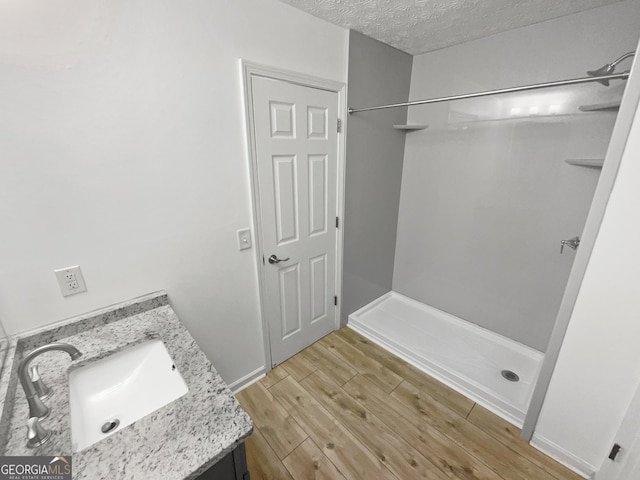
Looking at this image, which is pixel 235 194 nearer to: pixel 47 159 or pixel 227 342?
pixel 47 159

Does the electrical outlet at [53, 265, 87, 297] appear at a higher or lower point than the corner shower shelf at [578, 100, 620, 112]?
lower

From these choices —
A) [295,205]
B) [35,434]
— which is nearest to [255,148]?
[295,205]

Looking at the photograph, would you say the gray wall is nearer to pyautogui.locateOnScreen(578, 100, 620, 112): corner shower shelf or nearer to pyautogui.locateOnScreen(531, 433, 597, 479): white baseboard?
pyautogui.locateOnScreen(578, 100, 620, 112): corner shower shelf

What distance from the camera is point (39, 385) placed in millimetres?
897

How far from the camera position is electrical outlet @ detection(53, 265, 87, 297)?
1137 millimetres

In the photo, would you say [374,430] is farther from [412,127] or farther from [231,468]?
[412,127]

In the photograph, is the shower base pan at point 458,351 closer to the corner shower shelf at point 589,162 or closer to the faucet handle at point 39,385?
the corner shower shelf at point 589,162

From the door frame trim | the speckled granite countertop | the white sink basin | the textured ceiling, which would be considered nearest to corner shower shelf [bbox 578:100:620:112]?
the textured ceiling

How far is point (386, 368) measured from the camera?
213 centimetres

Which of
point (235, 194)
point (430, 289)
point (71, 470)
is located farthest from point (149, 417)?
point (430, 289)

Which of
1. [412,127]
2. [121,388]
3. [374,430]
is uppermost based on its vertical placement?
[412,127]

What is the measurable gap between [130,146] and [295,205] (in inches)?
39.0

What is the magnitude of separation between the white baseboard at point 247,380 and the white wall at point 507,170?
1736 mm

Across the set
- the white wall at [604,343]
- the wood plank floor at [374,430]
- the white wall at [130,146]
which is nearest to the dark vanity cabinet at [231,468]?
the wood plank floor at [374,430]
